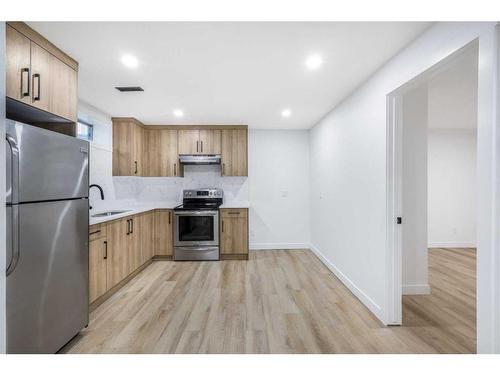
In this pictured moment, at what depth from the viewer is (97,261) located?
267 cm

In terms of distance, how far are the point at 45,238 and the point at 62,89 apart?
4.03ft

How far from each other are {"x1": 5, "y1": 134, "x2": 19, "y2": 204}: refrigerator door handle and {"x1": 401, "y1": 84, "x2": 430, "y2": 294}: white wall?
3.58 metres

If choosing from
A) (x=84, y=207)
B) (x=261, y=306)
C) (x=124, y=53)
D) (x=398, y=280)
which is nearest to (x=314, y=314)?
(x=261, y=306)

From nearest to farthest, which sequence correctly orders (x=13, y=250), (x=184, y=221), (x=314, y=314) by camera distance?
(x=13, y=250), (x=314, y=314), (x=184, y=221)

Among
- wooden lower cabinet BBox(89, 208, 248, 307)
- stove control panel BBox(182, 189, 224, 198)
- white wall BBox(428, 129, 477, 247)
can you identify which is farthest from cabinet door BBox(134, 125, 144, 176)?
white wall BBox(428, 129, 477, 247)

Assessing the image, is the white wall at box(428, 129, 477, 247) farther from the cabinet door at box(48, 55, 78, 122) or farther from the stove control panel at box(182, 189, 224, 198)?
the cabinet door at box(48, 55, 78, 122)

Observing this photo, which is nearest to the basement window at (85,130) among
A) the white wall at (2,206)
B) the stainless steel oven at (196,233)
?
the stainless steel oven at (196,233)

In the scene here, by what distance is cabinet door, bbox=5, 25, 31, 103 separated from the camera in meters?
1.61

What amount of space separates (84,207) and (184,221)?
2273 millimetres

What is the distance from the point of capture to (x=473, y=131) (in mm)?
5293

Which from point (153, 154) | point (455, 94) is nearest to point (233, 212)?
point (153, 154)

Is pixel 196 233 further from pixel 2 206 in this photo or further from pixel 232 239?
pixel 2 206

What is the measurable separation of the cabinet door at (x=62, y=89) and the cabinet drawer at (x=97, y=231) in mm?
1070
